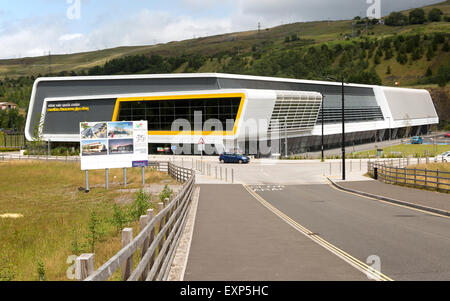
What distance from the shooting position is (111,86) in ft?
291

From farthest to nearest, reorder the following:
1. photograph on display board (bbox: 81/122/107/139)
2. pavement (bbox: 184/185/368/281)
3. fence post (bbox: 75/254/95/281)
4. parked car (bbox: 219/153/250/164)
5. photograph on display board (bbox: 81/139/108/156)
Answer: parked car (bbox: 219/153/250/164) → photograph on display board (bbox: 81/122/107/139) → photograph on display board (bbox: 81/139/108/156) → pavement (bbox: 184/185/368/281) → fence post (bbox: 75/254/95/281)

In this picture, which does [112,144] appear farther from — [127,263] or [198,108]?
[198,108]

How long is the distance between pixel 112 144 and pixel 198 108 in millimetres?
36978

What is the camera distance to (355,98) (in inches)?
4464

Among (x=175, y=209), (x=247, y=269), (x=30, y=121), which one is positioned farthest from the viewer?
(x=30, y=121)

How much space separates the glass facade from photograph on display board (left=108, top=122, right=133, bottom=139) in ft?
110

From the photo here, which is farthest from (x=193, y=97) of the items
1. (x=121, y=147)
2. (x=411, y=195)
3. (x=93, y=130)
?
(x=411, y=195)

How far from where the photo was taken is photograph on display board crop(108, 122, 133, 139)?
4006 centimetres

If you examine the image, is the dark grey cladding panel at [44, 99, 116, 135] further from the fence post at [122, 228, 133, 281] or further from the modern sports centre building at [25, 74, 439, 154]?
the fence post at [122, 228, 133, 281]

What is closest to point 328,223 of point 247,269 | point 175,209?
point 175,209

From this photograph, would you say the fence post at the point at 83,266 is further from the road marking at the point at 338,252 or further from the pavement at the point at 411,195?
the pavement at the point at 411,195

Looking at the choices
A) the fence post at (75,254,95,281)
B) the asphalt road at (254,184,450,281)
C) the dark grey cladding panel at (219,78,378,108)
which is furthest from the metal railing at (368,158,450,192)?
the dark grey cladding panel at (219,78,378,108)
